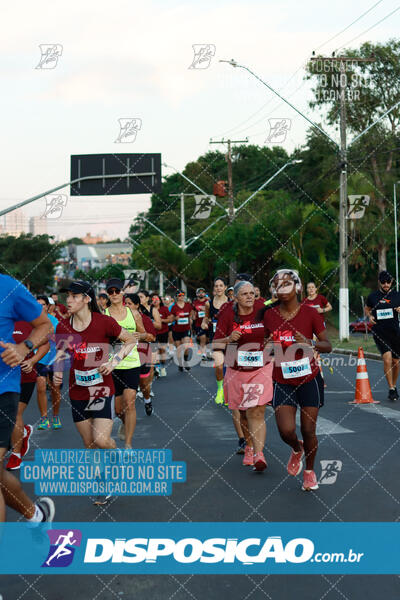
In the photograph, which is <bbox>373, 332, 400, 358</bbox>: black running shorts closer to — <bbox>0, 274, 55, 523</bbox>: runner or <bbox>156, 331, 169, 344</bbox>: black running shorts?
<bbox>0, 274, 55, 523</bbox>: runner

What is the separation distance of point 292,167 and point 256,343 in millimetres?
56956

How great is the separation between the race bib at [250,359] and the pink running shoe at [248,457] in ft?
2.86

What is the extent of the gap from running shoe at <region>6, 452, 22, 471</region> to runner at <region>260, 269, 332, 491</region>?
8.91ft

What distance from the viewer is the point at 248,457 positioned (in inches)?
308

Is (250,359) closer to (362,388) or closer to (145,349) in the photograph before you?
(145,349)

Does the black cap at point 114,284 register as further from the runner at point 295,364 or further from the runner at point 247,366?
the runner at point 295,364

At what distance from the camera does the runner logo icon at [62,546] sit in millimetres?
4953

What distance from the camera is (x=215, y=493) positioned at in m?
6.61

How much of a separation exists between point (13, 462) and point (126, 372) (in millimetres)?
1443

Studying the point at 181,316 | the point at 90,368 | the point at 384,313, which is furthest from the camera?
the point at 181,316

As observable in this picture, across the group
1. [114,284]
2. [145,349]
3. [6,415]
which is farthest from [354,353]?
[6,415]

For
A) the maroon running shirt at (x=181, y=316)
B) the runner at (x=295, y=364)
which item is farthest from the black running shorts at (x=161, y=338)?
the runner at (x=295, y=364)

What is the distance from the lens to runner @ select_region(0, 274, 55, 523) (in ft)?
15.0

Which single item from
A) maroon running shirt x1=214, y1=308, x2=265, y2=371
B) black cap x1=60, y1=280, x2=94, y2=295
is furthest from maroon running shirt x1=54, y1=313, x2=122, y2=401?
maroon running shirt x1=214, y1=308, x2=265, y2=371
